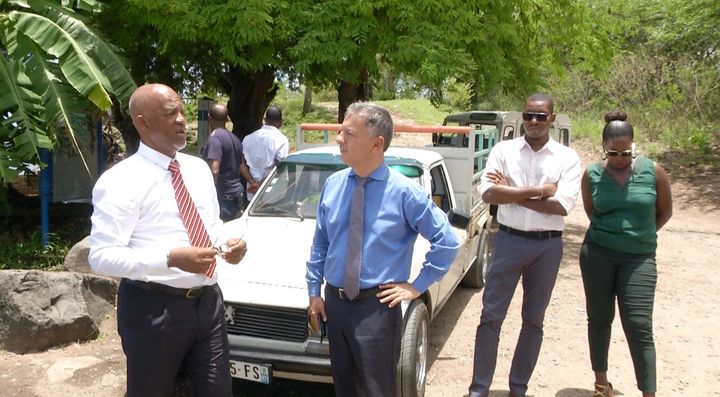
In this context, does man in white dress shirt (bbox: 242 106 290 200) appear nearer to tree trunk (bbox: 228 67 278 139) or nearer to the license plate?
the license plate

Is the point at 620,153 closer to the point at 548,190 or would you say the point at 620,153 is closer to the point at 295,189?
the point at 548,190

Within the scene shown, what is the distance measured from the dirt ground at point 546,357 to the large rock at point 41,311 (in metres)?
0.10

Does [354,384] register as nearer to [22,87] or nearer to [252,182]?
[252,182]

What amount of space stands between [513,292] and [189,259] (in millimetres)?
2293

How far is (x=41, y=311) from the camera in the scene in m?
5.11

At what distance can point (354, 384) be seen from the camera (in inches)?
117

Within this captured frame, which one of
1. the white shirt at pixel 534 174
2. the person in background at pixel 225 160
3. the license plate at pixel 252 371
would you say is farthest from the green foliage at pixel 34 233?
the white shirt at pixel 534 174

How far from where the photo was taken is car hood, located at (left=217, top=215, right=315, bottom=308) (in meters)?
3.95

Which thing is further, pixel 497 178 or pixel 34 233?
pixel 34 233

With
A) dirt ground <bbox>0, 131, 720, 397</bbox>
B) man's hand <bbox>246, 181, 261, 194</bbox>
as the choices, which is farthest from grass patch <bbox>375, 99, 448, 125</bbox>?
man's hand <bbox>246, 181, 261, 194</bbox>

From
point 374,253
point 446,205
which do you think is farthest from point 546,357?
point 374,253

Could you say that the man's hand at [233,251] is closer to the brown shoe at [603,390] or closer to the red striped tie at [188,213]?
the red striped tie at [188,213]

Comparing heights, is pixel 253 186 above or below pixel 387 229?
below

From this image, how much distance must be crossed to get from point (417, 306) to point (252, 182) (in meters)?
3.44
